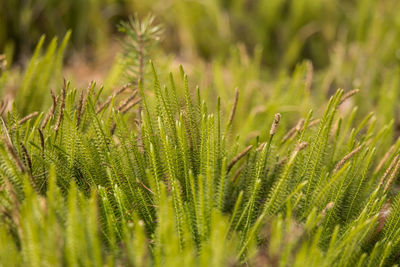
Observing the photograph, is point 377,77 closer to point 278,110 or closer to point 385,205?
point 278,110

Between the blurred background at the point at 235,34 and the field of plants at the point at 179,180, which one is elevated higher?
the blurred background at the point at 235,34

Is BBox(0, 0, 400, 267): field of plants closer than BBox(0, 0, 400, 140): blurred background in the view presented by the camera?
Yes

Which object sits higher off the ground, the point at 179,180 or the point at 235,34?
the point at 235,34

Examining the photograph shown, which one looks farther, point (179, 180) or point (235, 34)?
point (235, 34)

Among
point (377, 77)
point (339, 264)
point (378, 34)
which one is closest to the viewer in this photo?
point (339, 264)

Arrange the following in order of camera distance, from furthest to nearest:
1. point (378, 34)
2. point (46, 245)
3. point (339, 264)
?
point (378, 34) → point (339, 264) → point (46, 245)

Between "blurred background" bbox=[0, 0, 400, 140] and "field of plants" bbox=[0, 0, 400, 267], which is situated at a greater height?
"blurred background" bbox=[0, 0, 400, 140]

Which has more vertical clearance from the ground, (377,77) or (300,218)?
(377,77)

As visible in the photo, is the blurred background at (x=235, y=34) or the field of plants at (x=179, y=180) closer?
the field of plants at (x=179, y=180)

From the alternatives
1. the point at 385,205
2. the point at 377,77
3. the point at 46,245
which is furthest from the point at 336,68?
the point at 46,245

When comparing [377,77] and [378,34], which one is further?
[378,34]

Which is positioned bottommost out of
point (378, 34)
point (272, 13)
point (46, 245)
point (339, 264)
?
point (339, 264)
